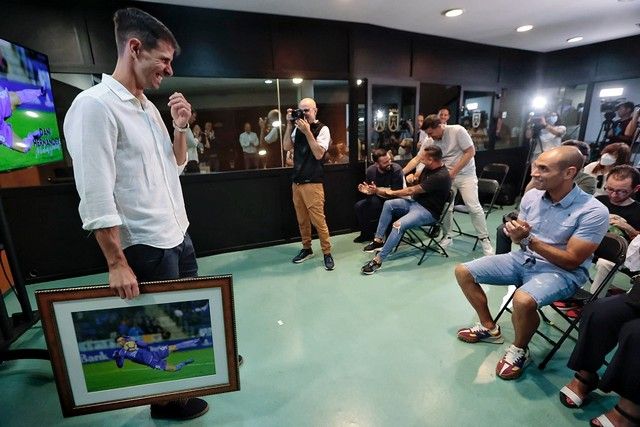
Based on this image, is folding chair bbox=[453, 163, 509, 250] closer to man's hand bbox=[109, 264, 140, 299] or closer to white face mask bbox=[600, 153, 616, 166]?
white face mask bbox=[600, 153, 616, 166]

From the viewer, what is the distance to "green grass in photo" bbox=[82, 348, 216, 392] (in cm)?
119

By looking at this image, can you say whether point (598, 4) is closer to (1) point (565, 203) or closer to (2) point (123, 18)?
(1) point (565, 203)

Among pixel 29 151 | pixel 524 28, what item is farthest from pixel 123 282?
pixel 524 28

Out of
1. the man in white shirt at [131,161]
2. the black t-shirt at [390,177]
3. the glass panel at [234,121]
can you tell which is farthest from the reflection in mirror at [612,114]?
the man in white shirt at [131,161]

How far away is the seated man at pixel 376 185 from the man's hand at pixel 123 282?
2.68 meters

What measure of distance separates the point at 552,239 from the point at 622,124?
13.2 feet

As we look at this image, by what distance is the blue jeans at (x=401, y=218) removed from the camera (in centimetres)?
298

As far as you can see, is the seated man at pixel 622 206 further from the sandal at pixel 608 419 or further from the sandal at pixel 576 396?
the sandal at pixel 608 419

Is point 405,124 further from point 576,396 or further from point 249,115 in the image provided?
point 576,396

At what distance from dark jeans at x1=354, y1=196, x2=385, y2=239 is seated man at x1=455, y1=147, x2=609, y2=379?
6.14 feet

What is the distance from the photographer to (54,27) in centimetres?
261

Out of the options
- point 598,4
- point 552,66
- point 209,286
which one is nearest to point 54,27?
point 209,286

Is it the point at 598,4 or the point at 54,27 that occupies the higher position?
the point at 598,4

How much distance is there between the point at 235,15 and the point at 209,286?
2.98 metres
